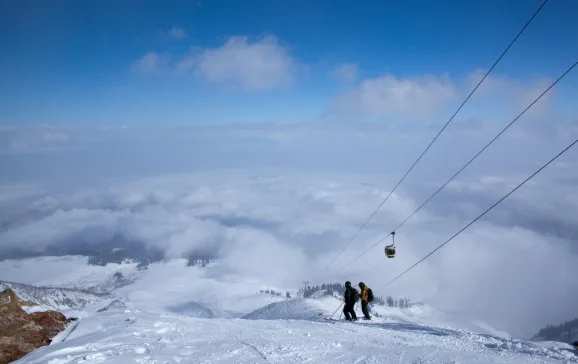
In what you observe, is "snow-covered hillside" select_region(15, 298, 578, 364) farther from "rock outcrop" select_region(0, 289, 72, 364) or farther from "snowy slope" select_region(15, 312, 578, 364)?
"rock outcrop" select_region(0, 289, 72, 364)

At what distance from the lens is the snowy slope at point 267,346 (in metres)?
9.99

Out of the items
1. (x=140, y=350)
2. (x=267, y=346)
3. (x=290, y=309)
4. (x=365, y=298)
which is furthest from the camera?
(x=290, y=309)

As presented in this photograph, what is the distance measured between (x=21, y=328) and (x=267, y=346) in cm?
886

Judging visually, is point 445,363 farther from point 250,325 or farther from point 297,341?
point 250,325

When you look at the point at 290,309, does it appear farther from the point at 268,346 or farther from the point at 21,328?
the point at 21,328

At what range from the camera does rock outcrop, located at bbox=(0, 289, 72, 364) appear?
36.4 ft

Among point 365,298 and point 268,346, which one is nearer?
point 268,346

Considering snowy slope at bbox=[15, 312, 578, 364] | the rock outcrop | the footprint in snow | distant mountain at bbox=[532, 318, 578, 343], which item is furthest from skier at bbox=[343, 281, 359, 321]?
distant mountain at bbox=[532, 318, 578, 343]

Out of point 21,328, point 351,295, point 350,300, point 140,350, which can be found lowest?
point 140,350

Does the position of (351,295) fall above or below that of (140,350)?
above

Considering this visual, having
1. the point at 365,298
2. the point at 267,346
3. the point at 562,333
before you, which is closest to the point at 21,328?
the point at 267,346

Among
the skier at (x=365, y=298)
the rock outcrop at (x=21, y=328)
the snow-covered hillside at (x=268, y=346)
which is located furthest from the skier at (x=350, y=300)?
the rock outcrop at (x=21, y=328)

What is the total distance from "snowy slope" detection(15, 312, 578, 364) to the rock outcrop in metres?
0.88

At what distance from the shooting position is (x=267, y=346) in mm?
11664
